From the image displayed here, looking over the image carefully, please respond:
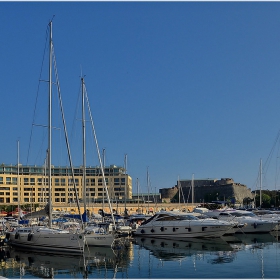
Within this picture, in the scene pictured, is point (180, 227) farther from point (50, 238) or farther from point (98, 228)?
point (50, 238)

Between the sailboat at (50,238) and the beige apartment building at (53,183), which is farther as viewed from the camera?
A: the beige apartment building at (53,183)

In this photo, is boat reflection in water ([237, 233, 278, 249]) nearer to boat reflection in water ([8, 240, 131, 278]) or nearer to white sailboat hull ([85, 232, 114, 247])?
white sailboat hull ([85, 232, 114, 247])

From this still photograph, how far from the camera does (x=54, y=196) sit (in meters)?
170

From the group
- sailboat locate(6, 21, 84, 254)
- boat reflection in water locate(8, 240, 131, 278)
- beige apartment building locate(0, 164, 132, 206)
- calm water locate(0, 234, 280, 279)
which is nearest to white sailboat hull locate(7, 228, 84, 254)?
sailboat locate(6, 21, 84, 254)

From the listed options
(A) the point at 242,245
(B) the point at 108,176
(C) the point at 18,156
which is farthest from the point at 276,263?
(B) the point at 108,176

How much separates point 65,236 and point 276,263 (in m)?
15.5

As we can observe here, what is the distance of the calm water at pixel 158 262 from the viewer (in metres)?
26.5

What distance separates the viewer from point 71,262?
30625 mm

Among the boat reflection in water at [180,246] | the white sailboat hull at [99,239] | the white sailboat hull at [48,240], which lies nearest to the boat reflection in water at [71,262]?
the white sailboat hull at [99,239]

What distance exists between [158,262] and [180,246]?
972cm

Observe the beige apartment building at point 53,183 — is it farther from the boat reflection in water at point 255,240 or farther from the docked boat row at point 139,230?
the boat reflection in water at point 255,240

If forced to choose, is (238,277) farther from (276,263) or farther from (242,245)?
(242,245)

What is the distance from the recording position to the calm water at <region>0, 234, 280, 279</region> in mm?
26453

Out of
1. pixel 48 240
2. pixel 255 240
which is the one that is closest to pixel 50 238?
pixel 48 240
